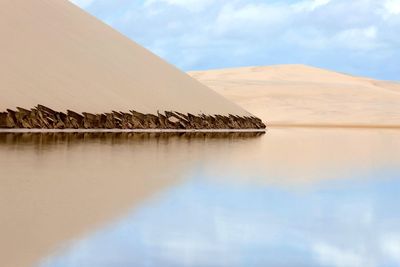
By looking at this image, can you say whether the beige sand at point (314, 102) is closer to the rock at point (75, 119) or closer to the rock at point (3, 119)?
the rock at point (75, 119)

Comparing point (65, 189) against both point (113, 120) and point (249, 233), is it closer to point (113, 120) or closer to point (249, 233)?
point (249, 233)

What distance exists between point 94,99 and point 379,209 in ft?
109

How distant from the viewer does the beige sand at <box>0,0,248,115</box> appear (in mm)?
38812

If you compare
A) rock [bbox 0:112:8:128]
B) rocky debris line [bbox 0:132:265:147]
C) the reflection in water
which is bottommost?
the reflection in water

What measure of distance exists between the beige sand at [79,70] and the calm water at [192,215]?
22.3 metres

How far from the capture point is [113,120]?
37938mm

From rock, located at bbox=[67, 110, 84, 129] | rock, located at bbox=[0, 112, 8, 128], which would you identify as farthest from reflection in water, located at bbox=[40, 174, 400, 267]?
rock, located at bbox=[67, 110, 84, 129]

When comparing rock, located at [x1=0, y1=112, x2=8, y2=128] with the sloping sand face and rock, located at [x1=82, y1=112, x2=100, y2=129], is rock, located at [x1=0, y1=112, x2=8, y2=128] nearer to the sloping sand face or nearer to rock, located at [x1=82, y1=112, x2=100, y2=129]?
the sloping sand face

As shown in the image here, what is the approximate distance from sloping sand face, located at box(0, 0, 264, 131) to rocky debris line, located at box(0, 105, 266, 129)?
0.47 m

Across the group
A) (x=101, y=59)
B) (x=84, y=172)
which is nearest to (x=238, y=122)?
(x=101, y=59)

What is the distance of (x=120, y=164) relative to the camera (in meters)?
14.9

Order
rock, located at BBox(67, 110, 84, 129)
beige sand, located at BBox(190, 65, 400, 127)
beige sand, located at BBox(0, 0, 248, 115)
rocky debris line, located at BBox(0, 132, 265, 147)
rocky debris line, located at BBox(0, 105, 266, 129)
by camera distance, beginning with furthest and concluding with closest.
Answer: beige sand, located at BBox(190, 65, 400, 127), beige sand, located at BBox(0, 0, 248, 115), rock, located at BBox(67, 110, 84, 129), rocky debris line, located at BBox(0, 105, 266, 129), rocky debris line, located at BBox(0, 132, 265, 147)

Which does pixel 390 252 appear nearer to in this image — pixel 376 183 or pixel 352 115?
pixel 376 183

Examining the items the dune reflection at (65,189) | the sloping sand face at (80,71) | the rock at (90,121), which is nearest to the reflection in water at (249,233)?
the dune reflection at (65,189)
